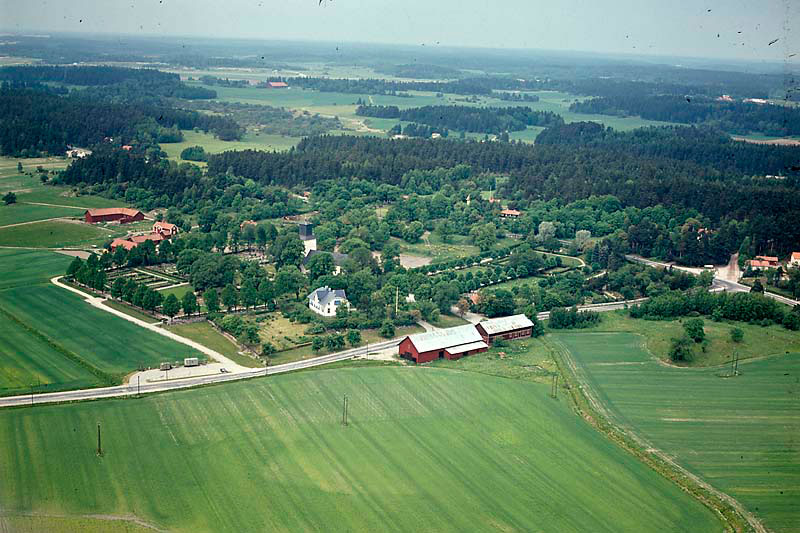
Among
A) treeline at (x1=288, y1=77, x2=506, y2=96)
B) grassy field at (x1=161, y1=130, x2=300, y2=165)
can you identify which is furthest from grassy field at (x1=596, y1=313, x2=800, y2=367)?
treeline at (x1=288, y1=77, x2=506, y2=96)

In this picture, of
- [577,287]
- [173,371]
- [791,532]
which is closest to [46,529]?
[173,371]

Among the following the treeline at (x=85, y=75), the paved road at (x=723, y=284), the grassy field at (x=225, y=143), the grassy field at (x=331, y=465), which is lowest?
the paved road at (x=723, y=284)

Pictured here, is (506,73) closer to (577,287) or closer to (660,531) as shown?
(577,287)

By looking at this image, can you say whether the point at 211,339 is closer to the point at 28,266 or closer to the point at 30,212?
the point at 28,266

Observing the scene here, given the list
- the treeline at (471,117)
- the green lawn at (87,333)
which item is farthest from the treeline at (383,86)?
the green lawn at (87,333)

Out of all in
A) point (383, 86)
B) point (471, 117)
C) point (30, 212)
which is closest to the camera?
point (30, 212)

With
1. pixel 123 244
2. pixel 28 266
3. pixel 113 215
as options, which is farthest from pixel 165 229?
pixel 28 266

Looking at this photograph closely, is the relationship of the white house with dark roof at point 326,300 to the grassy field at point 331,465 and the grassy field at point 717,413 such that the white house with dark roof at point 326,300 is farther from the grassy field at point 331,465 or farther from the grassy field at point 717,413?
the grassy field at point 717,413
